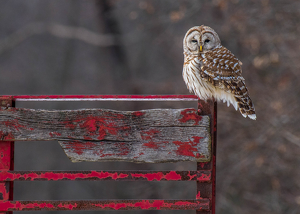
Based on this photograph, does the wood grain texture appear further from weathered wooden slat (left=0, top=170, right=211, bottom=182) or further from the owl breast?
the owl breast

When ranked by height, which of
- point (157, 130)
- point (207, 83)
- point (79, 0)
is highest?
point (79, 0)

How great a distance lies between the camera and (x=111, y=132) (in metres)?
2.20

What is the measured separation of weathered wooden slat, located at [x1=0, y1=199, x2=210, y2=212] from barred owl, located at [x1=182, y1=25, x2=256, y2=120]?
119cm

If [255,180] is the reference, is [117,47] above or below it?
above

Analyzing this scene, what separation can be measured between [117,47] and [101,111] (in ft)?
20.6

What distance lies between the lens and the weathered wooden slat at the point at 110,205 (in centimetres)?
212

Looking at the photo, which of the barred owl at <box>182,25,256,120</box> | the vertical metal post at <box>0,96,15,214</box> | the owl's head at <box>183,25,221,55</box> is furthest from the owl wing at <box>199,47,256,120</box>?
the vertical metal post at <box>0,96,15,214</box>

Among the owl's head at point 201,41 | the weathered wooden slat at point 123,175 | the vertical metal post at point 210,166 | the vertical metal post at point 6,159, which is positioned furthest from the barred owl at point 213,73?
the vertical metal post at point 6,159

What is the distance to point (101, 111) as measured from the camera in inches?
86.9

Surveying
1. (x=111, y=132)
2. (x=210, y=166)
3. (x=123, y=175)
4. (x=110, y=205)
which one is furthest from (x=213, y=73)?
(x=110, y=205)

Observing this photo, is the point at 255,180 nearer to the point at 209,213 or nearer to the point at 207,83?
the point at 207,83

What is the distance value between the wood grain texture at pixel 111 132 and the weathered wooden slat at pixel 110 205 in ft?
0.84

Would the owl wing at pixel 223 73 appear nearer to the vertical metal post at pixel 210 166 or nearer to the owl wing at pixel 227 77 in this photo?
the owl wing at pixel 227 77

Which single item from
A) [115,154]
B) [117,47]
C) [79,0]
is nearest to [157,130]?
[115,154]
